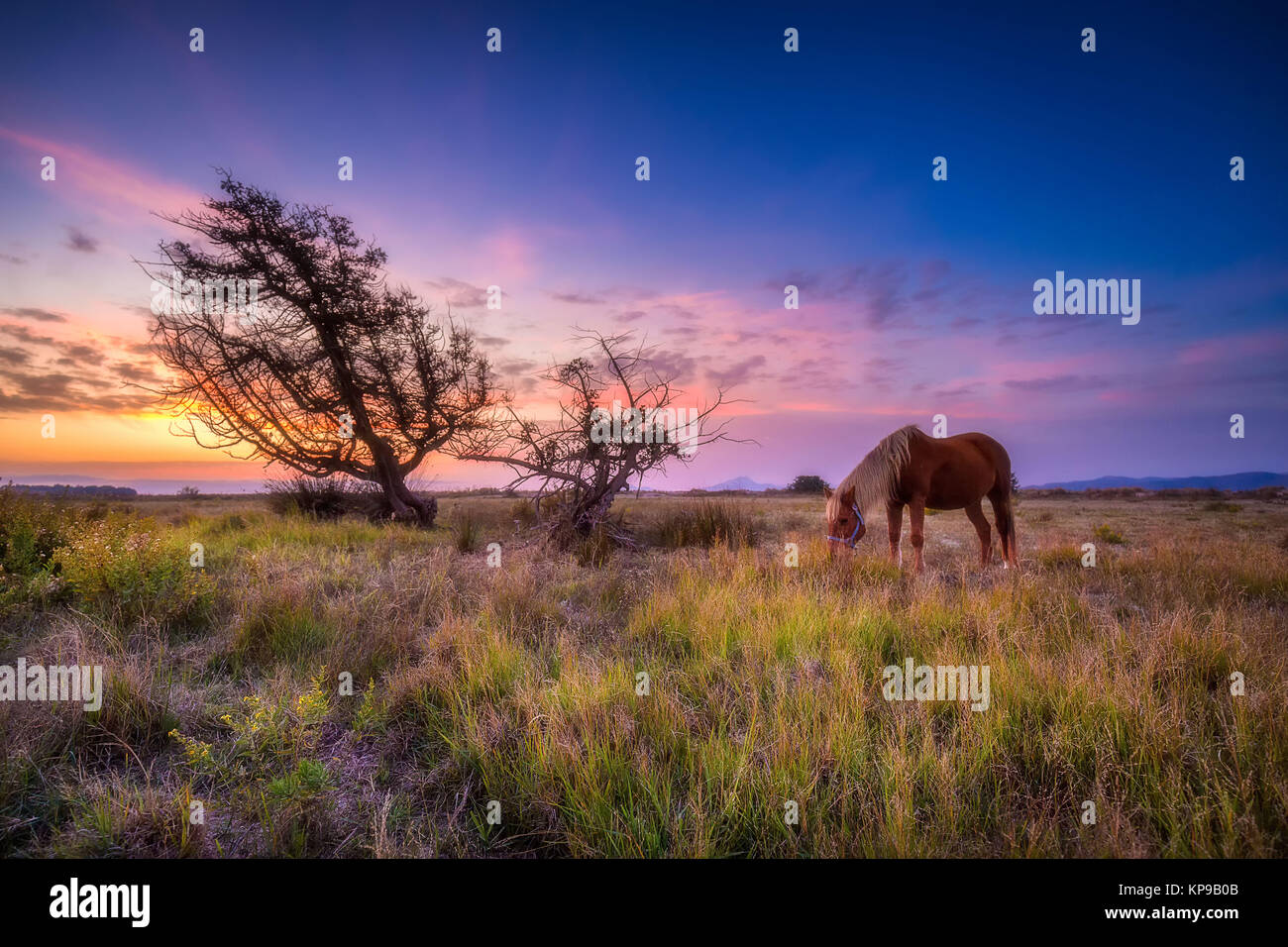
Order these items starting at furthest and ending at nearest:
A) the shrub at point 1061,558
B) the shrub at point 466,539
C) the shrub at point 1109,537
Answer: the shrub at point 1109,537 < the shrub at point 466,539 < the shrub at point 1061,558

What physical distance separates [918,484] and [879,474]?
59 cm

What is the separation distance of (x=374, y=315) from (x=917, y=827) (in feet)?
52.8

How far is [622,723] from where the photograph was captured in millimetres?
2771

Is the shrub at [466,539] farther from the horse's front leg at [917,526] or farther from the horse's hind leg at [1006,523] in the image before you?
the horse's hind leg at [1006,523]

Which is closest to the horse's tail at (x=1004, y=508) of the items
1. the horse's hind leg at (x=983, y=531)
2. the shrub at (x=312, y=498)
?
the horse's hind leg at (x=983, y=531)

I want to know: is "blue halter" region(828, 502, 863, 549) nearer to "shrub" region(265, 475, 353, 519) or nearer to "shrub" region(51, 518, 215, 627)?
"shrub" region(51, 518, 215, 627)

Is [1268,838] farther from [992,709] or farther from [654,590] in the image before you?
[654,590]

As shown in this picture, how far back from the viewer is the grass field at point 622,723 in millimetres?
2172

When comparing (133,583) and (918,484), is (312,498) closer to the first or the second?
(133,583)

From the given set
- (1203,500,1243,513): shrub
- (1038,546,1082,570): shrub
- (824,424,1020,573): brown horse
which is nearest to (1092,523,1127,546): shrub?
(1038,546,1082,570): shrub

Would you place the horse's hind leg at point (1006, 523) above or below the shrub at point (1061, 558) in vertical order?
above
